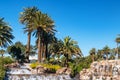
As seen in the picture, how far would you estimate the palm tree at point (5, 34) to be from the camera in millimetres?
59497

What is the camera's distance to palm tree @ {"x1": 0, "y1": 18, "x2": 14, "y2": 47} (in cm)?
5950

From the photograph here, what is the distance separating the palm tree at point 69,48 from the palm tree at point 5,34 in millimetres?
11650

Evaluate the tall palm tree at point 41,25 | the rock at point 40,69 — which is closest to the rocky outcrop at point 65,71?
the rock at point 40,69

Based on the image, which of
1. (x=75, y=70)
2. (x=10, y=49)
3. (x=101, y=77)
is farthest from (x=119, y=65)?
(x=10, y=49)

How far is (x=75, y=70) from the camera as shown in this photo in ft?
148

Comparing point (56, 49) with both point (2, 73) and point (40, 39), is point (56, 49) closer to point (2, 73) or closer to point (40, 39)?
point (40, 39)

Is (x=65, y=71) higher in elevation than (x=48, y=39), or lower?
lower

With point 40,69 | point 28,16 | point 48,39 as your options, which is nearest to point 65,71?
point 40,69

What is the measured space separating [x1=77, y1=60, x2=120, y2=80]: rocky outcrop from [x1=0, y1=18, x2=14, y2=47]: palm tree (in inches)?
981

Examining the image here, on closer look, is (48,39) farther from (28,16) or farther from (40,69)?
(40,69)

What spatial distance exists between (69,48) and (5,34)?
14146 mm

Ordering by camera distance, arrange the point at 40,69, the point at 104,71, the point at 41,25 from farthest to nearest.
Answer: the point at 41,25, the point at 40,69, the point at 104,71

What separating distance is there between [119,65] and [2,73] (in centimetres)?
1592

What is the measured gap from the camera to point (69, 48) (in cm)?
6038
